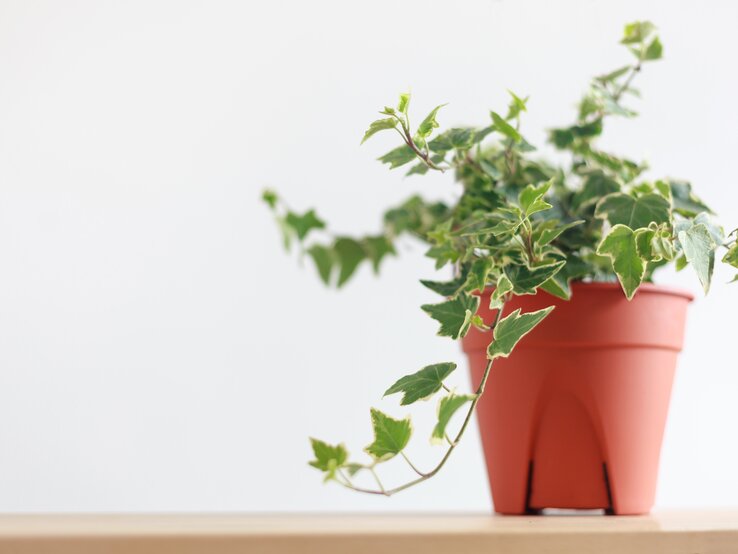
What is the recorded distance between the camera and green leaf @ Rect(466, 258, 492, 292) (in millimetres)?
727

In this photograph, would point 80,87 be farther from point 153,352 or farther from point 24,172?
point 153,352

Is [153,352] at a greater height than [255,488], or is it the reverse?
[153,352]

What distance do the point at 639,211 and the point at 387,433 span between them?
32 centimetres

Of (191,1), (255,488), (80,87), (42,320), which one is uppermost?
(191,1)

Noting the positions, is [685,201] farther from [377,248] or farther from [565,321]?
[377,248]

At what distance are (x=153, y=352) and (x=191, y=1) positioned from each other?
20.1 inches

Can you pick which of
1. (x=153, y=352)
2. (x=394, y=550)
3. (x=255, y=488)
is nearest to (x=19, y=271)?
(x=153, y=352)

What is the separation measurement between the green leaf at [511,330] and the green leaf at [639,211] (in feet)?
0.47

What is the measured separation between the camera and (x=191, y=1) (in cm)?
112

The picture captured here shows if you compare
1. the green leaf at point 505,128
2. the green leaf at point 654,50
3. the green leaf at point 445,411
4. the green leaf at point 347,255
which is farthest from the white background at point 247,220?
→ the green leaf at point 445,411

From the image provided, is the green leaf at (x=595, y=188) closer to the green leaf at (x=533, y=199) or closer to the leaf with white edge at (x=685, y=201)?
the leaf with white edge at (x=685, y=201)

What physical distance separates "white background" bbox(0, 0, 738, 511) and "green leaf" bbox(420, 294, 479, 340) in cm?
45

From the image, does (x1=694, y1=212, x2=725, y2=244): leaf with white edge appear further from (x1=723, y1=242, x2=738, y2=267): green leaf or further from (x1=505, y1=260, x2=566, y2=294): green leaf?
(x1=505, y1=260, x2=566, y2=294): green leaf

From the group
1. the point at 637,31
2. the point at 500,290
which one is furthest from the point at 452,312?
the point at 637,31
